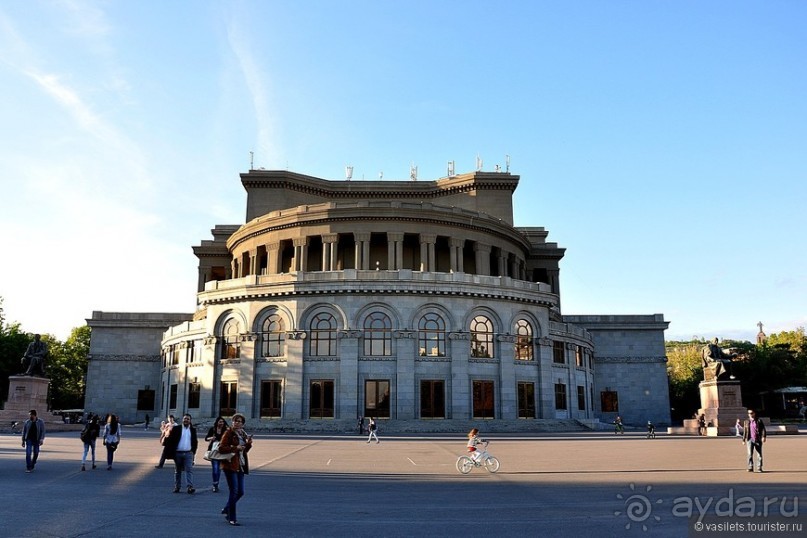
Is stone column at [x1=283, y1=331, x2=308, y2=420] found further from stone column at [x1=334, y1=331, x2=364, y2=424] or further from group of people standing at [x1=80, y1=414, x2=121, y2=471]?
group of people standing at [x1=80, y1=414, x2=121, y2=471]

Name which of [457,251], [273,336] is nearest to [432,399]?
[273,336]

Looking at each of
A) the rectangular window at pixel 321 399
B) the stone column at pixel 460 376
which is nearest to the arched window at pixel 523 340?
the stone column at pixel 460 376

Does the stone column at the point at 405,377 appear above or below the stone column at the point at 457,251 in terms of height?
below

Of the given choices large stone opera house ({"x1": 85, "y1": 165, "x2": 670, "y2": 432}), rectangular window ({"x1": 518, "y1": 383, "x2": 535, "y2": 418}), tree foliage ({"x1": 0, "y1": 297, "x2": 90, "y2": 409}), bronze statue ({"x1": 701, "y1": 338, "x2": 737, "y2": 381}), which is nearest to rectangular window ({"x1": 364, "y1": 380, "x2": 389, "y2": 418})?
large stone opera house ({"x1": 85, "y1": 165, "x2": 670, "y2": 432})

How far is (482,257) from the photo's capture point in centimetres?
5894

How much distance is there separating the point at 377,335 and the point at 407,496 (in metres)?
33.2

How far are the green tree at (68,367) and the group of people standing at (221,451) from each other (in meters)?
84.3

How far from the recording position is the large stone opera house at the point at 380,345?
155ft

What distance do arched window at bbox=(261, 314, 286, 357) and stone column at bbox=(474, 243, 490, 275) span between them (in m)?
18.6

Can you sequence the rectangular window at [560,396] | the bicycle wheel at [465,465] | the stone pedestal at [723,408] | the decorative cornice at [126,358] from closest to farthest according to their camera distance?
the bicycle wheel at [465,465] → the stone pedestal at [723,408] → the rectangular window at [560,396] → the decorative cornice at [126,358]

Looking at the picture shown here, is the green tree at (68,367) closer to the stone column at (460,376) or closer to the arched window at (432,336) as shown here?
the arched window at (432,336)

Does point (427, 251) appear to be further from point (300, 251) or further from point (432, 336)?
point (300, 251)

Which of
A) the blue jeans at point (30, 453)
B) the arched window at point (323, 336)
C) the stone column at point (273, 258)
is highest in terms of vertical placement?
the stone column at point (273, 258)

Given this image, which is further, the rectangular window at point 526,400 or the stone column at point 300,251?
the stone column at point 300,251
